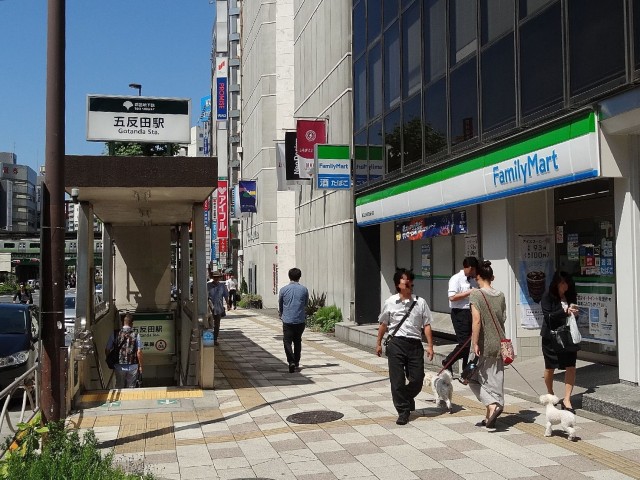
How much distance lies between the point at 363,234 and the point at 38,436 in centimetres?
1478

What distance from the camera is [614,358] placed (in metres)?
10.5

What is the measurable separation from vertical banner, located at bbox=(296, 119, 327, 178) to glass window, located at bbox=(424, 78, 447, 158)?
7.34 metres

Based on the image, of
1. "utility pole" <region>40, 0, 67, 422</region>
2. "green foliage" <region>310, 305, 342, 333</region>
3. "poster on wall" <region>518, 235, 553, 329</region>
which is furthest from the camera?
"green foliage" <region>310, 305, 342, 333</region>

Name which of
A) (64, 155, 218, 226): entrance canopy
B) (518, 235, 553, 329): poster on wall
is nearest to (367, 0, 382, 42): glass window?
(518, 235, 553, 329): poster on wall

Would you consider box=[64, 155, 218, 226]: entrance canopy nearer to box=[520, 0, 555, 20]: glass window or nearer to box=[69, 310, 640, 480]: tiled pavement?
box=[69, 310, 640, 480]: tiled pavement

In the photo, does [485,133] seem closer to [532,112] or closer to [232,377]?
[532,112]

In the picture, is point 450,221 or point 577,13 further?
point 450,221

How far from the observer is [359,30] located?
2012 centimetres

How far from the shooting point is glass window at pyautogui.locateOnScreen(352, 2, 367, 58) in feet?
64.6

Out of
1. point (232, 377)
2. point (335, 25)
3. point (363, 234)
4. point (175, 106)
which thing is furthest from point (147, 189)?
A: point (335, 25)

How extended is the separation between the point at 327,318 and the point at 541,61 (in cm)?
1235

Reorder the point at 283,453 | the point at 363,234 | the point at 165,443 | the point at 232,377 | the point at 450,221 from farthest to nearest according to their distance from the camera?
the point at 363,234 < the point at 450,221 < the point at 232,377 < the point at 165,443 < the point at 283,453

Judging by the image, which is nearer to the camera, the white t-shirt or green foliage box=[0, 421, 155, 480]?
green foliage box=[0, 421, 155, 480]

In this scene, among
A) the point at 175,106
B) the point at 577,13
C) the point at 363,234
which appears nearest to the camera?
the point at 577,13
